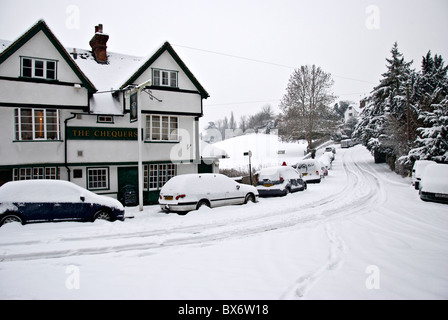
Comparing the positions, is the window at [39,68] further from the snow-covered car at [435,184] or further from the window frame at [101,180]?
the snow-covered car at [435,184]

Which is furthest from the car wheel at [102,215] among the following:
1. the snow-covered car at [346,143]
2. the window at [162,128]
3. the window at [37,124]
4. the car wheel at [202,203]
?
the snow-covered car at [346,143]

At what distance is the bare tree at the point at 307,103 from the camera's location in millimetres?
42750

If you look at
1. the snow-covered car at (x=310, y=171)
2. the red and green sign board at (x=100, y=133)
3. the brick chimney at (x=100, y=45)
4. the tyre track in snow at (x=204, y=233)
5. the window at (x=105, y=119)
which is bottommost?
the tyre track in snow at (x=204, y=233)

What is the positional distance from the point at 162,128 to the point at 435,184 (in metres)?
15.4

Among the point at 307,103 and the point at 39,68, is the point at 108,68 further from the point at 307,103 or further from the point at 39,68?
the point at 307,103

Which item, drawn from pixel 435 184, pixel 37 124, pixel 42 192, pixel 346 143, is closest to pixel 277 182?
pixel 435 184

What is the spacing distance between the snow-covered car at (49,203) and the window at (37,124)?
5.43 meters

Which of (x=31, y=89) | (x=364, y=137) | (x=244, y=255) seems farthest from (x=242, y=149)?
(x=244, y=255)

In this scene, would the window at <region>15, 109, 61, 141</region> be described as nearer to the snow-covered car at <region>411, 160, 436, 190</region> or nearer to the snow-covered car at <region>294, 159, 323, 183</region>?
the snow-covered car at <region>294, 159, 323, 183</region>

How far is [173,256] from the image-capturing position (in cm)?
691

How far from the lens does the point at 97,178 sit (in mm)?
16422

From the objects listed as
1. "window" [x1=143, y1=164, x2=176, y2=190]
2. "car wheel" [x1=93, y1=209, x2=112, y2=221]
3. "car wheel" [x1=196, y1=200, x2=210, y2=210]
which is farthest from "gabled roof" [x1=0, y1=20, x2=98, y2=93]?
"car wheel" [x1=196, y1=200, x2=210, y2=210]

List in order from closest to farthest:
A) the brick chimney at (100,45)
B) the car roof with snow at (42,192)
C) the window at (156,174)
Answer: the car roof with snow at (42,192), the window at (156,174), the brick chimney at (100,45)

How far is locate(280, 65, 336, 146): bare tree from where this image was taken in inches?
1683
